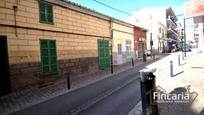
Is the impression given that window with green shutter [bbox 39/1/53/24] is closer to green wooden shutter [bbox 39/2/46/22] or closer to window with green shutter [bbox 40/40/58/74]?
green wooden shutter [bbox 39/2/46/22]

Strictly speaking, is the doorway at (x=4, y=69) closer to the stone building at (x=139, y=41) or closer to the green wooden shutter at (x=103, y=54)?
the green wooden shutter at (x=103, y=54)

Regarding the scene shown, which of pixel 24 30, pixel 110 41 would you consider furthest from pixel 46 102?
pixel 110 41

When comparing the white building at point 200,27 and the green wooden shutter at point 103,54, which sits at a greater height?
the white building at point 200,27

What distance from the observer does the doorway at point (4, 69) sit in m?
10.8

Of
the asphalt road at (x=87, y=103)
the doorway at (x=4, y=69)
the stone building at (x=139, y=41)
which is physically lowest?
the asphalt road at (x=87, y=103)

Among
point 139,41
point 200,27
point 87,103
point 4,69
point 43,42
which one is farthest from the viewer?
point 139,41

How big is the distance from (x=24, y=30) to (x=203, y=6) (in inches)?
360

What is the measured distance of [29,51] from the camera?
12289 millimetres

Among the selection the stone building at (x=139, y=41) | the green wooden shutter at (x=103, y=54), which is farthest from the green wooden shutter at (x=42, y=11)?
the stone building at (x=139, y=41)

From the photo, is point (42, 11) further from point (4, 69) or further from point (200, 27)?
point (200, 27)

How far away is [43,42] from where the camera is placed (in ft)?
44.3

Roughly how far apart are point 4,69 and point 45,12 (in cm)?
446

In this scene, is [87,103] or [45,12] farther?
[45,12]

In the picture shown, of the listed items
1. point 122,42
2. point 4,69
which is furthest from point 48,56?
point 122,42
